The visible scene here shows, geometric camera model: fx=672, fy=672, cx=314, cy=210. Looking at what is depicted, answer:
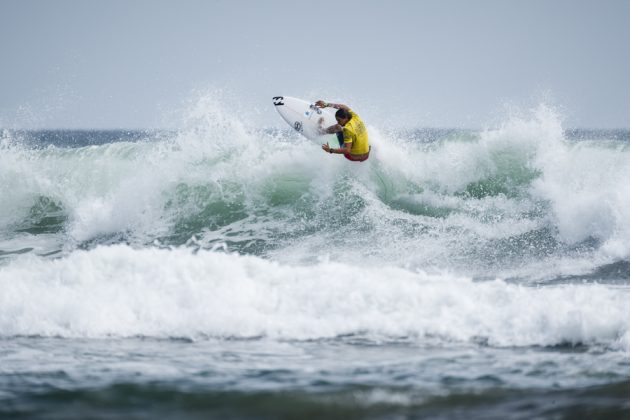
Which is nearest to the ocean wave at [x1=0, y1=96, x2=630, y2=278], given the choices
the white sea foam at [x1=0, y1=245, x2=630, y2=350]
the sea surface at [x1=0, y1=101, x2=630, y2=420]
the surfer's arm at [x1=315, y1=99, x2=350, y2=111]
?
the sea surface at [x1=0, y1=101, x2=630, y2=420]

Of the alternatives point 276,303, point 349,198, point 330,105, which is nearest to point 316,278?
point 276,303

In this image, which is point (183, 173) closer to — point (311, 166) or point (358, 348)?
point (311, 166)

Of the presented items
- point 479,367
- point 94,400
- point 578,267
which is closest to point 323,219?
point 578,267

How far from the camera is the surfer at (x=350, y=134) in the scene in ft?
35.6

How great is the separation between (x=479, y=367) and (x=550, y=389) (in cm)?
63

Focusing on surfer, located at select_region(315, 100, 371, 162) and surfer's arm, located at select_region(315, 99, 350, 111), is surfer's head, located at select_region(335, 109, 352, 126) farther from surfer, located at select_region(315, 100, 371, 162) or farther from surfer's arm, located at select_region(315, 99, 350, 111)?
surfer's arm, located at select_region(315, 99, 350, 111)

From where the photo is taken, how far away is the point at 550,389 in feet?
14.9

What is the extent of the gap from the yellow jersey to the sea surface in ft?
1.78

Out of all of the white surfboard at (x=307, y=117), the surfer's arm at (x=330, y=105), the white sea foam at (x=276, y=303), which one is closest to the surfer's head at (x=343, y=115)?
the surfer's arm at (x=330, y=105)

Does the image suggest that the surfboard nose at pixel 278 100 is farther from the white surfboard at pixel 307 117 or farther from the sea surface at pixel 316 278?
the sea surface at pixel 316 278

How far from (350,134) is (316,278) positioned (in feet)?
14.1

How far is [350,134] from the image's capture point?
10.9 m

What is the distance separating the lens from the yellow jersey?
10812 millimetres

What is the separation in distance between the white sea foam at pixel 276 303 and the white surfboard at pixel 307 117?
15.8 ft
